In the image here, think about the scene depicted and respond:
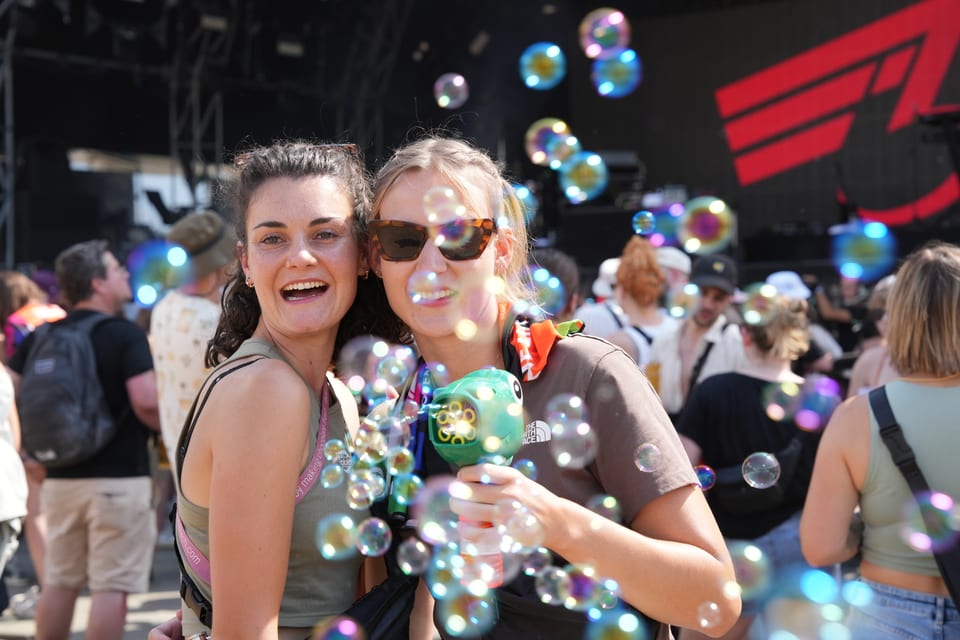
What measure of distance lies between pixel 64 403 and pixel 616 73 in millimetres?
2539

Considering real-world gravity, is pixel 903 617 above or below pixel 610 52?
below

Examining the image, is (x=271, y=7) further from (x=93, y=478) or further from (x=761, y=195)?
(x=93, y=478)

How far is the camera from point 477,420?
1.26m

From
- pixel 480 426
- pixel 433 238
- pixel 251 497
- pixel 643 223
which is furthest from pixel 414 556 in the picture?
pixel 643 223

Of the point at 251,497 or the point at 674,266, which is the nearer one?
the point at 251,497

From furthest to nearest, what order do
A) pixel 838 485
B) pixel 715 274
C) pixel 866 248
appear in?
pixel 866 248 < pixel 715 274 < pixel 838 485

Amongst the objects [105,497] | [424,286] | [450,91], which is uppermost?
[450,91]

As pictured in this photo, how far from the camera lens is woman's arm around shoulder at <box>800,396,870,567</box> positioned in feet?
7.45

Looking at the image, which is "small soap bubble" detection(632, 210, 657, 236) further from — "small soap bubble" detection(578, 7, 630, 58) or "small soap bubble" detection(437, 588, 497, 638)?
"small soap bubble" detection(437, 588, 497, 638)

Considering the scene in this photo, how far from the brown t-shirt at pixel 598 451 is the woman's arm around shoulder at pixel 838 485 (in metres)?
0.94

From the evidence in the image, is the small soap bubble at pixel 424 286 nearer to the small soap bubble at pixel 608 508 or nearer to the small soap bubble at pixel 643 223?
the small soap bubble at pixel 608 508

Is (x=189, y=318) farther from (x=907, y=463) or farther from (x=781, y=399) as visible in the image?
(x=907, y=463)

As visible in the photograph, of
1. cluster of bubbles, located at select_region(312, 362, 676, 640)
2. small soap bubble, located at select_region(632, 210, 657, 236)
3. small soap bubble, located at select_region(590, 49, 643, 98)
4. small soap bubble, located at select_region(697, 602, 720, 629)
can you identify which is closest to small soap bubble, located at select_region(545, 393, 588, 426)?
cluster of bubbles, located at select_region(312, 362, 676, 640)

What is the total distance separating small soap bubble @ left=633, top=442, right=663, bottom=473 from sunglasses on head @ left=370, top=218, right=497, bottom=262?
0.42 meters
